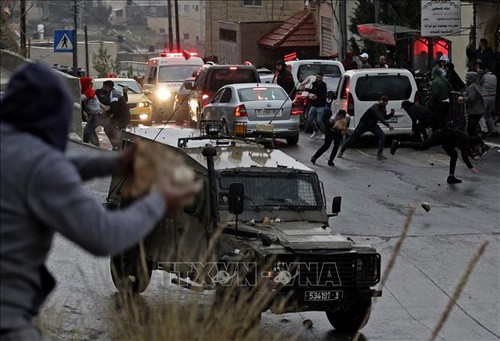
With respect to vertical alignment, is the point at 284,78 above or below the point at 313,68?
below

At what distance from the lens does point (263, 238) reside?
10461 mm

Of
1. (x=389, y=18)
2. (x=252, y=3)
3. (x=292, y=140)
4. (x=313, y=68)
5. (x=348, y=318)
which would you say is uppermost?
(x=389, y=18)

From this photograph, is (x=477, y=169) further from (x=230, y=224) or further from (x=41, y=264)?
(x=41, y=264)

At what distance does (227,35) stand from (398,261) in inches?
1944

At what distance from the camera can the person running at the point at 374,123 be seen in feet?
77.0

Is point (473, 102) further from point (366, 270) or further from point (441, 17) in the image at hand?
point (366, 270)

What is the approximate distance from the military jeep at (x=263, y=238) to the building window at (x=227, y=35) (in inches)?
1948

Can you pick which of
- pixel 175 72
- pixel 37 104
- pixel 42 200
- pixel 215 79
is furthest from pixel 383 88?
pixel 42 200

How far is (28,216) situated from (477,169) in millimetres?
19079

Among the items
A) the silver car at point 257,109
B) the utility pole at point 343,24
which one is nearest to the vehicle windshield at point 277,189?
the silver car at point 257,109

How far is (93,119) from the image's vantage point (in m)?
24.2

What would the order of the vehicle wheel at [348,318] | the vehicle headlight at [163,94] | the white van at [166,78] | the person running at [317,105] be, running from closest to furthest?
the vehicle wheel at [348,318]
the person running at [317,105]
the white van at [166,78]
the vehicle headlight at [163,94]

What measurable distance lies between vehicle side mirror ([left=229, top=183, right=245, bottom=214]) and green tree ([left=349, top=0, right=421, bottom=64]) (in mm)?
28812

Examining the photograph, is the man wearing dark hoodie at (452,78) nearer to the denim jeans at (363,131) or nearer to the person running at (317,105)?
the person running at (317,105)
